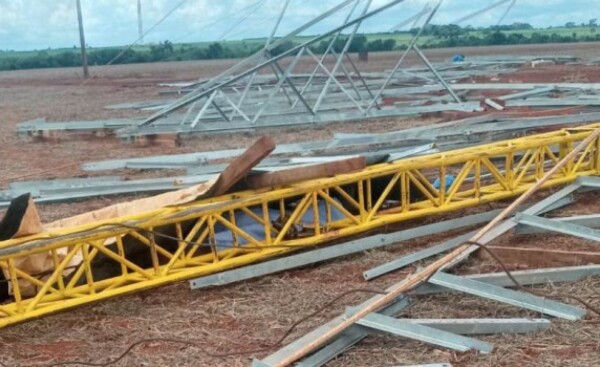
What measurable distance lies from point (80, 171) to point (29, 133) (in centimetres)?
521

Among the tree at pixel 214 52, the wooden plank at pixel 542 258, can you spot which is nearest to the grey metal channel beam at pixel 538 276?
the wooden plank at pixel 542 258

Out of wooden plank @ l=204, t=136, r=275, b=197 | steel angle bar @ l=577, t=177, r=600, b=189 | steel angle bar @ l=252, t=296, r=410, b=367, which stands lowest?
steel angle bar @ l=252, t=296, r=410, b=367

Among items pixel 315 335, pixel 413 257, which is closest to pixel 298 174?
pixel 413 257

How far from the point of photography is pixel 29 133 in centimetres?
1641

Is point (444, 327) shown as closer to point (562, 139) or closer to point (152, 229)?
point (152, 229)

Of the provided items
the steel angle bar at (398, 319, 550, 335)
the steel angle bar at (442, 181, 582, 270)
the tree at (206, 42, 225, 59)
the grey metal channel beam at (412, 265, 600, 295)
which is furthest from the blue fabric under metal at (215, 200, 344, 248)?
the tree at (206, 42, 225, 59)

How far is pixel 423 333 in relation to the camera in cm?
442

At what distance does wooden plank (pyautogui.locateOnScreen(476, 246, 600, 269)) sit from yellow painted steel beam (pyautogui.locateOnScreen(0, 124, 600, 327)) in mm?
1115

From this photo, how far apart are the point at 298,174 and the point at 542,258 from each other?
7.36 feet

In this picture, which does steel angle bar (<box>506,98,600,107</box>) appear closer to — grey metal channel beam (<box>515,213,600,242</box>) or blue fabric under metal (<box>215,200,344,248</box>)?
grey metal channel beam (<box>515,213,600,242</box>)

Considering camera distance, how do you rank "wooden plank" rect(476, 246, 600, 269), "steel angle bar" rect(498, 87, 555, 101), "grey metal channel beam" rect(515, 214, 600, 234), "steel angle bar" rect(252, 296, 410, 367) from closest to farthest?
"steel angle bar" rect(252, 296, 410, 367), "wooden plank" rect(476, 246, 600, 269), "grey metal channel beam" rect(515, 214, 600, 234), "steel angle bar" rect(498, 87, 555, 101)

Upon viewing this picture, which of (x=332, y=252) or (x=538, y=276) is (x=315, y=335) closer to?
(x=332, y=252)

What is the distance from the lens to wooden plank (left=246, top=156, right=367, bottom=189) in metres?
5.99

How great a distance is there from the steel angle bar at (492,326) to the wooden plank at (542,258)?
47.0 inches
